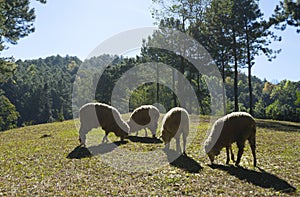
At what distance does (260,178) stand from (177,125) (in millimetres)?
4757

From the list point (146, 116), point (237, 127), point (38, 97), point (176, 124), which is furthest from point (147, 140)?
point (38, 97)

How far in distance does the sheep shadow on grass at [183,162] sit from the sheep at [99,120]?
3656 millimetres

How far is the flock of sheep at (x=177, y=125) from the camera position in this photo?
11242mm

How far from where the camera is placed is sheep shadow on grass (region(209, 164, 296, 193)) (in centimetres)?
891

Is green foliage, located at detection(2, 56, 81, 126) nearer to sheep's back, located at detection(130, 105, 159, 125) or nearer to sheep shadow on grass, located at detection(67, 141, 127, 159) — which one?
sheep's back, located at detection(130, 105, 159, 125)

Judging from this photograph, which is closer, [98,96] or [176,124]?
[176,124]

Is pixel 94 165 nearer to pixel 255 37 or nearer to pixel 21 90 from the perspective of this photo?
pixel 255 37

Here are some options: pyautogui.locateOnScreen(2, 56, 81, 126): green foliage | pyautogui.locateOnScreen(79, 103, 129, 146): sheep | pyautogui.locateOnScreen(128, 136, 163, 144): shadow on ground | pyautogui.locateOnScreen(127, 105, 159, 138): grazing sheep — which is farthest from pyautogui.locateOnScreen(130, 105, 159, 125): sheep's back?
pyautogui.locateOnScreen(2, 56, 81, 126): green foliage

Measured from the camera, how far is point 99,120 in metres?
16.3

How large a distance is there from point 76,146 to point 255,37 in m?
30.4

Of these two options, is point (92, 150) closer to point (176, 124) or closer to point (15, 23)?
point (176, 124)

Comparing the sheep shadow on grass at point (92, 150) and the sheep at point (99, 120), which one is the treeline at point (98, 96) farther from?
the sheep shadow on grass at point (92, 150)

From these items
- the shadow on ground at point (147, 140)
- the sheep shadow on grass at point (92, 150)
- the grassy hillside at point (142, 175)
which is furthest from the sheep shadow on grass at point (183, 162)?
the sheep shadow on grass at point (92, 150)

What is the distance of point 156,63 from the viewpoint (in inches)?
1927
